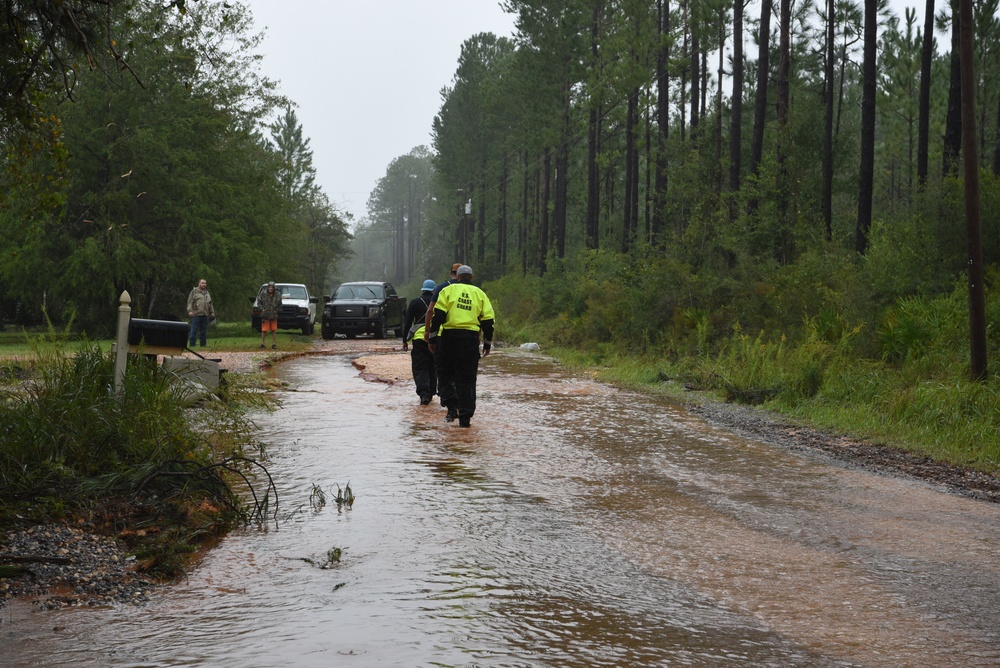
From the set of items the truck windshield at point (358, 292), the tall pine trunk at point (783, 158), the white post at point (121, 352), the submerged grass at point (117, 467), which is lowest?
the submerged grass at point (117, 467)

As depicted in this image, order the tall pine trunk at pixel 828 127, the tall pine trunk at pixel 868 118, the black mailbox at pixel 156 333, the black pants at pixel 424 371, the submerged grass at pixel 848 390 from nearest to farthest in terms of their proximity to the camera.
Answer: the black mailbox at pixel 156 333 → the submerged grass at pixel 848 390 → the black pants at pixel 424 371 → the tall pine trunk at pixel 868 118 → the tall pine trunk at pixel 828 127

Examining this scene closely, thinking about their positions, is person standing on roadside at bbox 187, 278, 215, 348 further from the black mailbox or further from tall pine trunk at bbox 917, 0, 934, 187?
tall pine trunk at bbox 917, 0, 934, 187

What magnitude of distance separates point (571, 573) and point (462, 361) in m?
6.77

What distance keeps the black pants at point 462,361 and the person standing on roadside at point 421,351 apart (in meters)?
2.01

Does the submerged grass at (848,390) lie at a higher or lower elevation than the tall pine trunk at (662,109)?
lower

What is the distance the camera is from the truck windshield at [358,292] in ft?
120

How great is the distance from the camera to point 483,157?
81.2m

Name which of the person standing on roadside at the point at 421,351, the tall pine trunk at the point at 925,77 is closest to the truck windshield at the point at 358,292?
the tall pine trunk at the point at 925,77

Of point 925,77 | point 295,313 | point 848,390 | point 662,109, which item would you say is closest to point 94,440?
point 848,390

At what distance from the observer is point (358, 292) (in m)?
37.0

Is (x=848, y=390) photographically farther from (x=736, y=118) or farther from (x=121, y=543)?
(x=736, y=118)

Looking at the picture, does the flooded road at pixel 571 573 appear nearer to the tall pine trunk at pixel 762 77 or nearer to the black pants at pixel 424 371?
the black pants at pixel 424 371

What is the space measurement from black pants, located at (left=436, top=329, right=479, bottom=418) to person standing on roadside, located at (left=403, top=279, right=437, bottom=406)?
201 centimetres

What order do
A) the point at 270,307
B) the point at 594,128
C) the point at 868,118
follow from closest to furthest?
the point at 270,307
the point at 868,118
the point at 594,128
